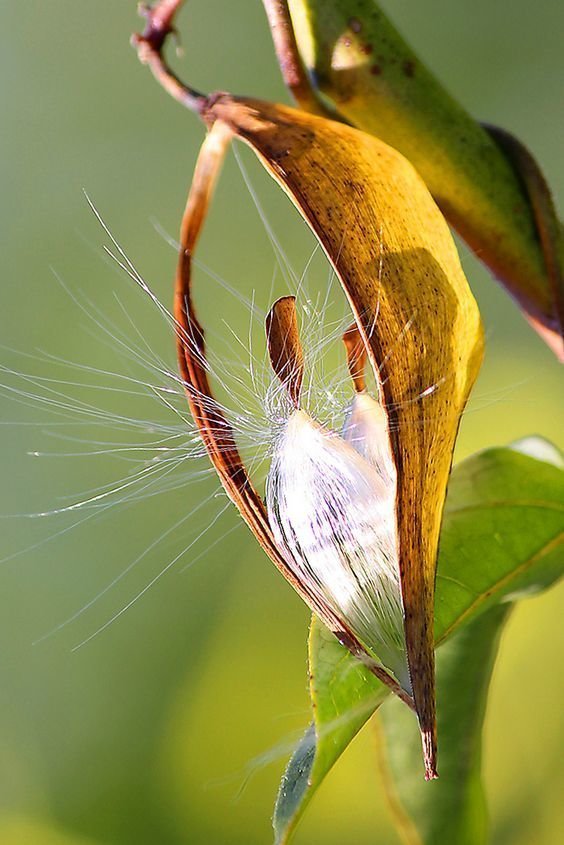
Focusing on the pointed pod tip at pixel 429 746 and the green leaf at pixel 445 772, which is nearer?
the pointed pod tip at pixel 429 746

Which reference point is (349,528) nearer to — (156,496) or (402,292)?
(402,292)

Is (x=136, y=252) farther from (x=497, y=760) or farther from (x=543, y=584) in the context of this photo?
(x=543, y=584)

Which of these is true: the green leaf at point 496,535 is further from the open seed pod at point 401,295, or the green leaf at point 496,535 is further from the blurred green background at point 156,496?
the blurred green background at point 156,496

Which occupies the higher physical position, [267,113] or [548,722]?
[267,113]

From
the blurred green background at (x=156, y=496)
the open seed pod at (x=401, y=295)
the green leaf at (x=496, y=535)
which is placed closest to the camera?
the open seed pod at (x=401, y=295)

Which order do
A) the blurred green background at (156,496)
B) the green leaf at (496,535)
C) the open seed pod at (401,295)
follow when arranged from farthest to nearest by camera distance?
1. the blurred green background at (156,496)
2. the green leaf at (496,535)
3. the open seed pod at (401,295)

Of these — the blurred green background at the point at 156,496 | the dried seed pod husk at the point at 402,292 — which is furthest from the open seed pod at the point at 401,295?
the blurred green background at the point at 156,496

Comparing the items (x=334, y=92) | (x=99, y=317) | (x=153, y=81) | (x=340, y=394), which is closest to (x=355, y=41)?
(x=334, y=92)
